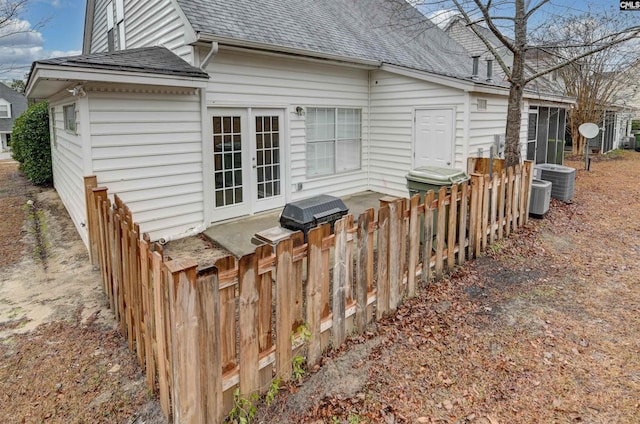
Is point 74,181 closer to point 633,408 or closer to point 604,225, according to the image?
point 633,408

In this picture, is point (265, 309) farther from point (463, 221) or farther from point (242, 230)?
point (242, 230)

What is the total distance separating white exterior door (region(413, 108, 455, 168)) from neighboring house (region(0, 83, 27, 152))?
46083mm

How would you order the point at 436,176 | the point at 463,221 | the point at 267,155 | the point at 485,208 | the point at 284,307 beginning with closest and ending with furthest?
1. the point at 284,307
2. the point at 463,221
3. the point at 485,208
4. the point at 436,176
5. the point at 267,155

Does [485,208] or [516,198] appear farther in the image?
[516,198]

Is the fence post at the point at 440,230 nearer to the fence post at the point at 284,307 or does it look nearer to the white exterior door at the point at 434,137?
the fence post at the point at 284,307

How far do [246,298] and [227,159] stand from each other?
200 inches

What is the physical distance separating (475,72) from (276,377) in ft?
30.0

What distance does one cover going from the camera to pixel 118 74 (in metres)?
5.24

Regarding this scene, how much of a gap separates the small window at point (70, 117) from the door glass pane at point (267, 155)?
305 cm

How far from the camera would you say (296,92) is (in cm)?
817

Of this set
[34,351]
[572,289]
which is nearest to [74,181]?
[34,351]

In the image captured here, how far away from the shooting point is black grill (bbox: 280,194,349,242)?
584cm

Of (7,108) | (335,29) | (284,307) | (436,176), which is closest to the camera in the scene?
(284,307)

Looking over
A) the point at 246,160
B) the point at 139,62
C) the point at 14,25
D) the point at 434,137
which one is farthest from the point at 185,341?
the point at 14,25
